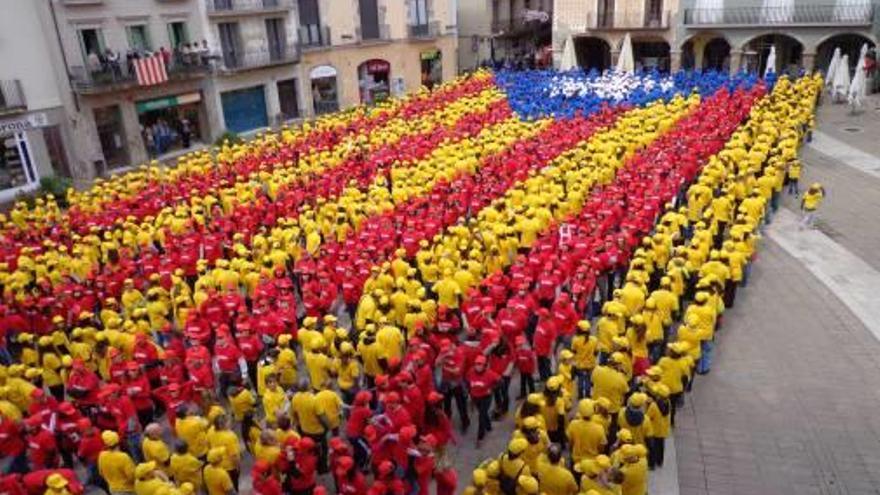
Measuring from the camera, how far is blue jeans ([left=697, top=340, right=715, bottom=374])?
420 inches

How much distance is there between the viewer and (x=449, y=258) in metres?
12.3

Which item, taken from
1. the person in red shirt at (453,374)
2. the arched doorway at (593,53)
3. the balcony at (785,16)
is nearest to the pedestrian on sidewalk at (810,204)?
the person in red shirt at (453,374)

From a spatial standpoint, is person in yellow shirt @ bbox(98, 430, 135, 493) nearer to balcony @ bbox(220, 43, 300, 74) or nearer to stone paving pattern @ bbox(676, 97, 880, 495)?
stone paving pattern @ bbox(676, 97, 880, 495)

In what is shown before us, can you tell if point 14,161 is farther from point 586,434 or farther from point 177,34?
point 586,434

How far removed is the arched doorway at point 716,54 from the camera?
38844 mm

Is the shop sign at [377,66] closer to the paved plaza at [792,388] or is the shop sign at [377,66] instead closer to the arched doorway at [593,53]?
the arched doorway at [593,53]

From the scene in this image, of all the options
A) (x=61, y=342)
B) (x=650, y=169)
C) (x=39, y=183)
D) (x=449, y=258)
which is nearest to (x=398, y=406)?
(x=449, y=258)

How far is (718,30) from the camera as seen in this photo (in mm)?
36562

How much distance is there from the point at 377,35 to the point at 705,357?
32.2m

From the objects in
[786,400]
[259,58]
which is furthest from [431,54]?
[786,400]

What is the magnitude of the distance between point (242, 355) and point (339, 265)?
288 cm

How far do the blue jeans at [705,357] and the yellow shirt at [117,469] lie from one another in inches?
316

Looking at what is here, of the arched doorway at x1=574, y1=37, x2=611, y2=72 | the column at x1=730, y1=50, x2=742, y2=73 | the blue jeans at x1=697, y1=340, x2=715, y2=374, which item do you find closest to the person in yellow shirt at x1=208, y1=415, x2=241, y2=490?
the blue jeans at x1=697, y1=340, x2=715, y2=374

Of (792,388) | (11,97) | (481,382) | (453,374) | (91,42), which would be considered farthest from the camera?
(91,42)
